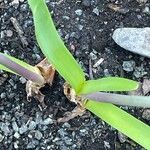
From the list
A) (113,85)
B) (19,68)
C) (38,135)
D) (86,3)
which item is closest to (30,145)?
(38,135)

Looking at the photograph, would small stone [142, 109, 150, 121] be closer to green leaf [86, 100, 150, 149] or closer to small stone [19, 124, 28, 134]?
green leaf [86, 100, 150, 149]

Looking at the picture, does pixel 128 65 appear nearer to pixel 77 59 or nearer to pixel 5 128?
pixel 77 59

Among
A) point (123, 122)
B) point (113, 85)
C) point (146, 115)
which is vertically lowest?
point (146, 115)

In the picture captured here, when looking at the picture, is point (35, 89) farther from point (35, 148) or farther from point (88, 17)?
point (88, 17)

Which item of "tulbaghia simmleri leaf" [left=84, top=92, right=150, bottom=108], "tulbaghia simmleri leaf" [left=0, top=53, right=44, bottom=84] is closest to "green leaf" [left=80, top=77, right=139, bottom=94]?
"tulbaghia simmleri leaf" [left=84, top=92, right=150, bottom=108]

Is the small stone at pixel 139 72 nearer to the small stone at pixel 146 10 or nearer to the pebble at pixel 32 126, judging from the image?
the small stone at pixel 146 10
